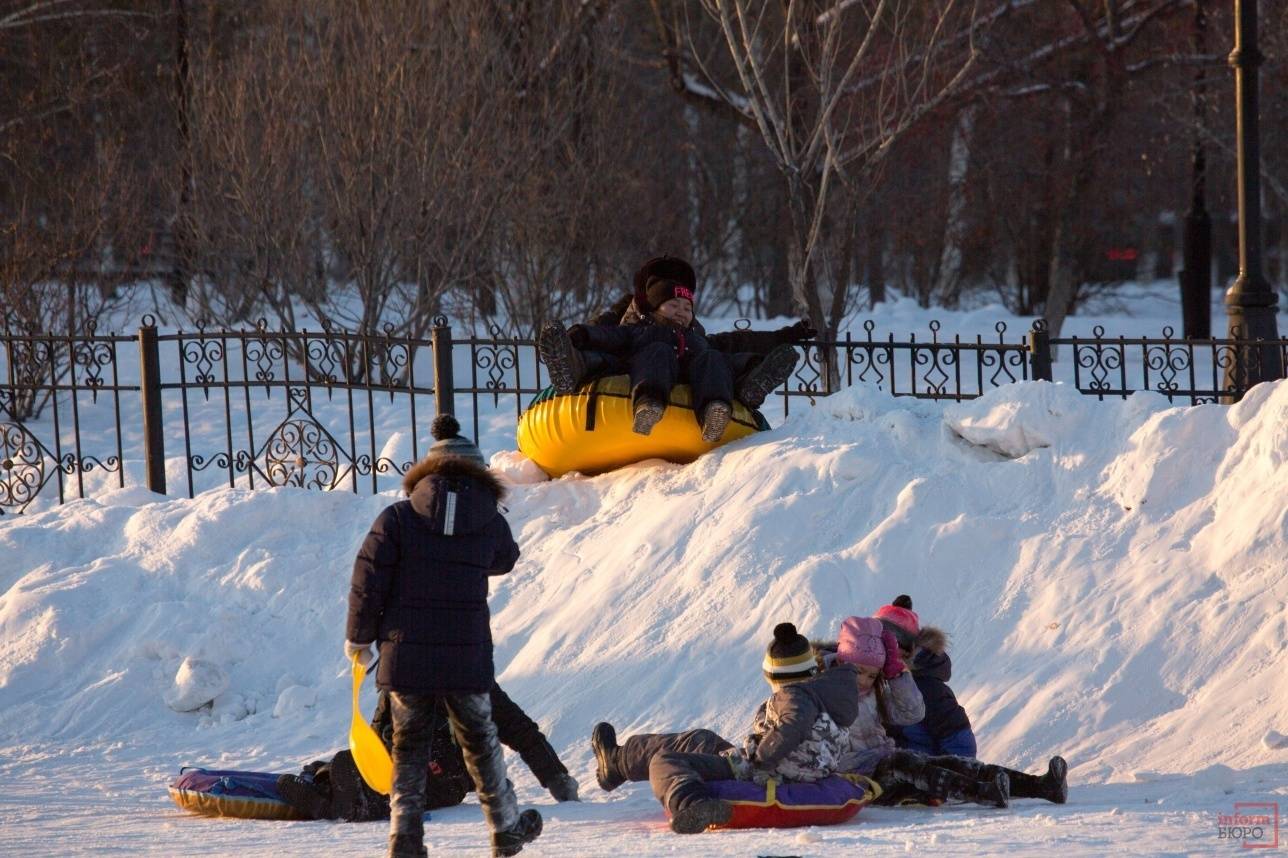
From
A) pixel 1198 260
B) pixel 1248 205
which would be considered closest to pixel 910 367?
pixel 1248 205

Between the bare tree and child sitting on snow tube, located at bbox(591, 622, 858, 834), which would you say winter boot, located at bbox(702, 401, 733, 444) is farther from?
the bare tree

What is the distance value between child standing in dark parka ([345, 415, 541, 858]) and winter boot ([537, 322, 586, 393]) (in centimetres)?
251

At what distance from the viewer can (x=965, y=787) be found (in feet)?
16.7

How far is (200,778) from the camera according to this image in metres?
5.70

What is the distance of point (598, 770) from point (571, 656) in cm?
122

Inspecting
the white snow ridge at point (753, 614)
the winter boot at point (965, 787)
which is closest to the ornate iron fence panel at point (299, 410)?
the white snow ridge at point (753, 614)

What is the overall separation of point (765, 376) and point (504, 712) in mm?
2478

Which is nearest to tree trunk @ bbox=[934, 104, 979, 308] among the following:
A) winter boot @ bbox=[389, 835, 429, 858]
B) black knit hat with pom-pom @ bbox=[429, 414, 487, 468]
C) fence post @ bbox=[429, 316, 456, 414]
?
fence post @ bbox=[429, 316, 456, 414]

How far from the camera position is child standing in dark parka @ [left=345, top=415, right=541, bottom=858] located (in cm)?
471

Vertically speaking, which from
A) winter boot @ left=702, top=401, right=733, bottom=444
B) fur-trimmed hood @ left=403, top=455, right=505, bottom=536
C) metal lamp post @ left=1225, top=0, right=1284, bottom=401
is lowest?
fur-trimmed hood @ left=403, top=455, right=505, bottom=536

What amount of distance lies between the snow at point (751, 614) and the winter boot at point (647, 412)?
0.38 metres

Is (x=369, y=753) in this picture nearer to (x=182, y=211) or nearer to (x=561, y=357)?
(x=561, y=357)

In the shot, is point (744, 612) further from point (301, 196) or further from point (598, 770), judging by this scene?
point (301, 196)

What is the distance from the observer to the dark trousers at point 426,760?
464 centimetres
